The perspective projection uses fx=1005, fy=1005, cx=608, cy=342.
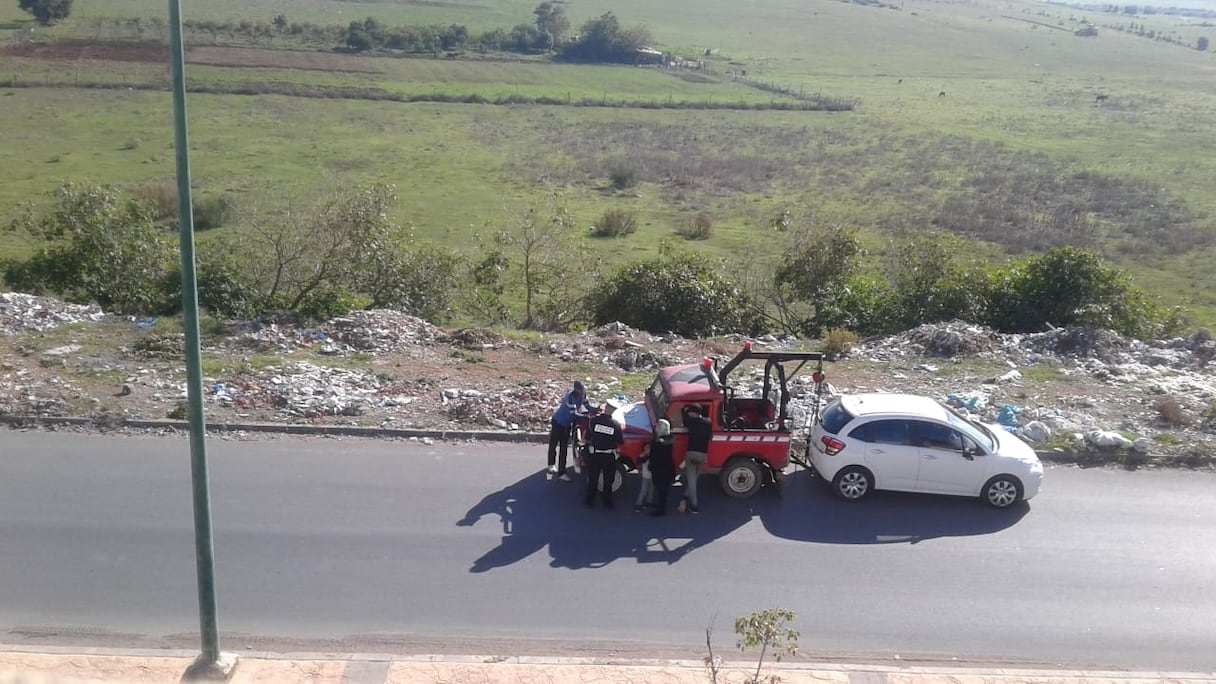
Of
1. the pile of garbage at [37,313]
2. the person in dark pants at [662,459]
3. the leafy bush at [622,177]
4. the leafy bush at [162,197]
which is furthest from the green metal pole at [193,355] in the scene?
the leafy bush at [622,177]

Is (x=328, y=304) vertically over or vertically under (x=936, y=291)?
under

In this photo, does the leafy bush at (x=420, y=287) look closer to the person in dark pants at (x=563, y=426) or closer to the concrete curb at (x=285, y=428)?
the concrete curb at (x=285, y=428)

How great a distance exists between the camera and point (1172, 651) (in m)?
10.1

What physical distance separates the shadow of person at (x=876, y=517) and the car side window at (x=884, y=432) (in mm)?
859

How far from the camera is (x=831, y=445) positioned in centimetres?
1295

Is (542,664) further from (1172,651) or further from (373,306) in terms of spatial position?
(373,306)

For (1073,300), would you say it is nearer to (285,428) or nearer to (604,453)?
(604,453)

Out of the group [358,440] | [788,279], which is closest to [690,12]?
[788,279]

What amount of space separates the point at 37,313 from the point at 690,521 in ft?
47.9

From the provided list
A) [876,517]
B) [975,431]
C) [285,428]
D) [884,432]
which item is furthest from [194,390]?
[975,431]

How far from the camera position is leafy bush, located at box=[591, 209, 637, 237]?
42281 mm

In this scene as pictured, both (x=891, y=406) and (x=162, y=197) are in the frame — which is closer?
(x=891, y=406)

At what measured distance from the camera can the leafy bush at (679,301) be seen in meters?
23.1

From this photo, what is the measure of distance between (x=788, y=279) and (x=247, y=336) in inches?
539
